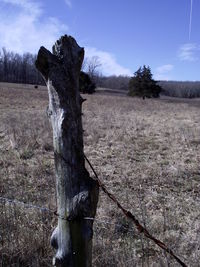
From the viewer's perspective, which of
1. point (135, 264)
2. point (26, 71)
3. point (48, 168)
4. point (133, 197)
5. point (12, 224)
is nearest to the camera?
point (135, 264)

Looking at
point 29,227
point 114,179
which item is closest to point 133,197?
point 114,179

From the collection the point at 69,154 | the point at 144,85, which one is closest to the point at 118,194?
the point at 69,154

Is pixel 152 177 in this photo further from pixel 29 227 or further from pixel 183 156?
pixel 29 227

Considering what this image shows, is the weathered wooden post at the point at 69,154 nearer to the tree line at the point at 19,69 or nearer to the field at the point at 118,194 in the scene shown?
the field at the point at 118,194

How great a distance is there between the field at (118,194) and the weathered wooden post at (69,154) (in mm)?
819

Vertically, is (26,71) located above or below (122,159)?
above

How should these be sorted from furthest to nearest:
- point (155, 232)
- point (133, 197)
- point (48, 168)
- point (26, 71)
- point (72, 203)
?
1. point (26, 71)
2. point (48, 168)
3. point (133, 197)
4. point (155, 232)
5. point (72, 203)

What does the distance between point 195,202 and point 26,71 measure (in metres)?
106

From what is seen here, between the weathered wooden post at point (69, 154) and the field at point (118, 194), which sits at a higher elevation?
the weathered wooden post at point (69, 154)

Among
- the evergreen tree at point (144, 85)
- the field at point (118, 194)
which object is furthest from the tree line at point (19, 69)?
the field at point (118, 194)

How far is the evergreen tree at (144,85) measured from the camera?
173 ft

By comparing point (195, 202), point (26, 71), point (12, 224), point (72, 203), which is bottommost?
point (195, 202)

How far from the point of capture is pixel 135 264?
3.05 m

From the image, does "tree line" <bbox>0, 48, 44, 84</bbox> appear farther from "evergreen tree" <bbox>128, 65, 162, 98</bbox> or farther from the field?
the field
